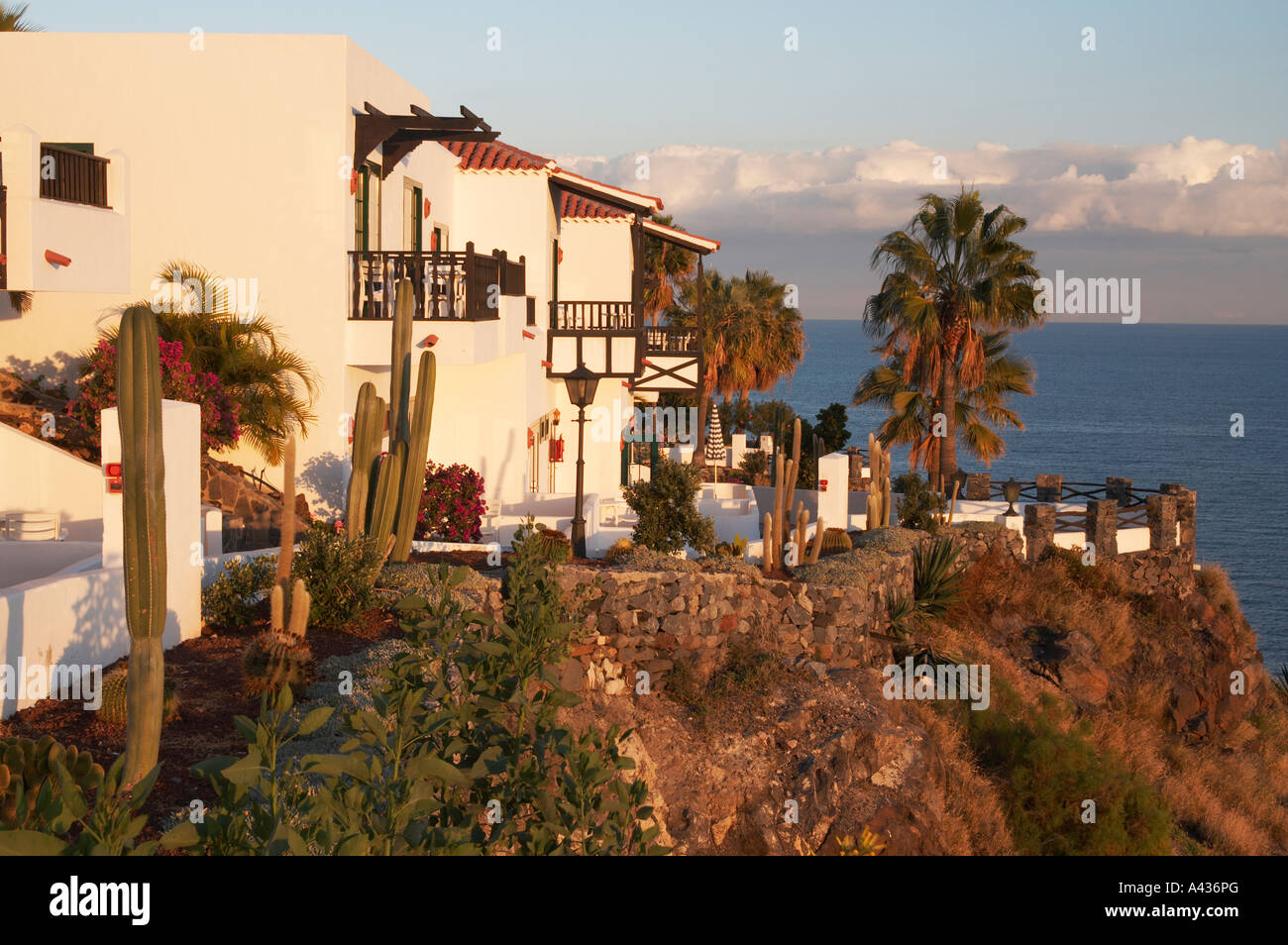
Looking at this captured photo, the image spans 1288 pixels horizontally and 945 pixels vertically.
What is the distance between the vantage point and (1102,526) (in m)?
24.7

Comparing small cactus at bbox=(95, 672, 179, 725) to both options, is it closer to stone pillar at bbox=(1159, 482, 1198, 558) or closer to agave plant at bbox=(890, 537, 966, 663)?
agave plant at bbox=(890, 537, 966, 663)

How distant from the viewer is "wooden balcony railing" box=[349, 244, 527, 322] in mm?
15578

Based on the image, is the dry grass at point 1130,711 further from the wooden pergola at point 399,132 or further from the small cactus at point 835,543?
the wooden pergola at point 399,132

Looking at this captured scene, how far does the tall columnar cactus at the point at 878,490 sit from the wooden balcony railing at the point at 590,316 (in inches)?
224

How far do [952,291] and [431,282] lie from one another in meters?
15.3

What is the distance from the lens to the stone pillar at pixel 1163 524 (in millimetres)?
25469

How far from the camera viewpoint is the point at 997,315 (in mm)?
26875

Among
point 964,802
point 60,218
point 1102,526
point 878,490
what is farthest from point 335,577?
point 1102,526

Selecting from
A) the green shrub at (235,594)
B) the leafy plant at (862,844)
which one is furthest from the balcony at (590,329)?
the leafy plant at (862,844)

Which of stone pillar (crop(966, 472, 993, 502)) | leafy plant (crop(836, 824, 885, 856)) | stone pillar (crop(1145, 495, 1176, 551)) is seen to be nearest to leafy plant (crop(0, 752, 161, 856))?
leafy plant (crop(836, 824, 885, 856))

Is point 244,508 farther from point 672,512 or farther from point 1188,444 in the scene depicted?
point 1188,444

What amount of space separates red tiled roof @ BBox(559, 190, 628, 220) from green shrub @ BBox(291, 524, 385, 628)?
628 inches
